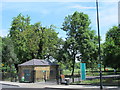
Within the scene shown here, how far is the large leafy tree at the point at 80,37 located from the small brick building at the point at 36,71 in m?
9.92

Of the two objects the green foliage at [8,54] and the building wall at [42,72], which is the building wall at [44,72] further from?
the green foliage at [8,54]

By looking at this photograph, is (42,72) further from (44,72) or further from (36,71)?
(36,71)

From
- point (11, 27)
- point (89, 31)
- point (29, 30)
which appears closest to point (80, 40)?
point (89, 31)

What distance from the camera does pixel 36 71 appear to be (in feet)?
112

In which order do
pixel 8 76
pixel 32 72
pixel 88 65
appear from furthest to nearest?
1. pixel 88 65
2. pixel 8 76
3. pixel 32 72

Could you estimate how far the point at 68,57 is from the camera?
48.2 meters

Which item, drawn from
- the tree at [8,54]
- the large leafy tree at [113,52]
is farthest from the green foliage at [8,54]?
the large leafy tree at [113,52]

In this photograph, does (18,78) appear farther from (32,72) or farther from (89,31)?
(89,31)

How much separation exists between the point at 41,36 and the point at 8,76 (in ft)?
47.6

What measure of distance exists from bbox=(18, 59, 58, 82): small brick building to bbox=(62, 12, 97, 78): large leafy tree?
32.5 ft

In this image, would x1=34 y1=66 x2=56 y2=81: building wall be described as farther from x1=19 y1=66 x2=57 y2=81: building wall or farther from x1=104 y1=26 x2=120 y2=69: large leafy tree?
x1=104 y1=26 x2=120 y2=69: large leafy tree

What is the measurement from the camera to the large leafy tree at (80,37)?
1770 inches

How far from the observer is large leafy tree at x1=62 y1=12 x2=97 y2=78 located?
44969mm

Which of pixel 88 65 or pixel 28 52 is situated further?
pixel 28 52
